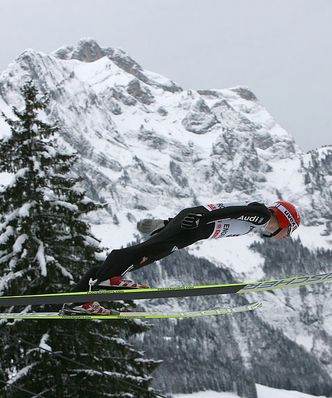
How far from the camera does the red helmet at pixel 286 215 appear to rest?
6887mm

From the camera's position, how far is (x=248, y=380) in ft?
527

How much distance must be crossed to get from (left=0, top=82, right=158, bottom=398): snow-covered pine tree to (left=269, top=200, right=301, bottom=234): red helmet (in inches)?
195

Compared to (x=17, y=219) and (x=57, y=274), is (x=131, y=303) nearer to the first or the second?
(x=57, y=274)

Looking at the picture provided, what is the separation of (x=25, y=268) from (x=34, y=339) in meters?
1.40

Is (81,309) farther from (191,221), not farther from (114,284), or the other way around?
(191,221)

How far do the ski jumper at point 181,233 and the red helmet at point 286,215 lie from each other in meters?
0.25

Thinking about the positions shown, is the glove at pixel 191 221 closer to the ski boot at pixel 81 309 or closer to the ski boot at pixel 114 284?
the ski boot at pixel 114 284

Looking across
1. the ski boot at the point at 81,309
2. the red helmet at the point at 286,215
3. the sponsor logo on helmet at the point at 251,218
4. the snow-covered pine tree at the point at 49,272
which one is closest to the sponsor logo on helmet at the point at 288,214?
the red helmet at the point at 286,215

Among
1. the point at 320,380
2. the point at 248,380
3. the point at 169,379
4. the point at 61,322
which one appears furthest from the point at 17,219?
the point at 320,380

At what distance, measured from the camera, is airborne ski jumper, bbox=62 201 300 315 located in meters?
6.24

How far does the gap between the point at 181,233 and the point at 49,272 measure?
4934mm

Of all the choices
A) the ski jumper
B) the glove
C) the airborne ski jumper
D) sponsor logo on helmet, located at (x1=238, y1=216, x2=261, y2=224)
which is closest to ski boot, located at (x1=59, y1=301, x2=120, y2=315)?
the airborne ski jumper

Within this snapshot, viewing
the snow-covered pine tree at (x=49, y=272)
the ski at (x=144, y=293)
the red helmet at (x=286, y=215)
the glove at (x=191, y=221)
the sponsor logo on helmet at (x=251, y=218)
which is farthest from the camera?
the snow-covered pine tree at (x=49, y=272)

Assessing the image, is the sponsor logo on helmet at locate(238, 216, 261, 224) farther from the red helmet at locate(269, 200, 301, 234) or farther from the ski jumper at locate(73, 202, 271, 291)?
the red helmet at locate(269, 200, 301, 234)
